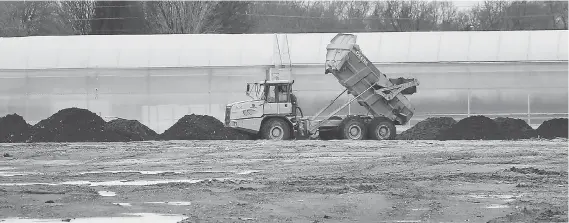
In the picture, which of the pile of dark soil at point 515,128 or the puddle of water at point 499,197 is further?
the pile of dark soil at point 515,128

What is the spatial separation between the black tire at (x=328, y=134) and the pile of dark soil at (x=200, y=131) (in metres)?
2.16

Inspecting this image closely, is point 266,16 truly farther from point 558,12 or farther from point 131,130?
point 131,130

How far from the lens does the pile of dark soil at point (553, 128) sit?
32406 mm

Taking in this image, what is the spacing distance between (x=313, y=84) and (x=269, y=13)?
3114 centimetres

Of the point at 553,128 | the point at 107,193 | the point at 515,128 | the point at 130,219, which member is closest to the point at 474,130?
the point at 515,128

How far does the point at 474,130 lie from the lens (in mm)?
31688

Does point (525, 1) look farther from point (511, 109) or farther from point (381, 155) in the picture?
point (381, 155)

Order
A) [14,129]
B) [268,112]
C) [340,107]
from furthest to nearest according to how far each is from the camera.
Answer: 1. [14,129]
2. [340,107]
3. [268,112]

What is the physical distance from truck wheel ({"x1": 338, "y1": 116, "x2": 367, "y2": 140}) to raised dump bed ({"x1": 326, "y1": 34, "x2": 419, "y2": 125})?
0.90 m

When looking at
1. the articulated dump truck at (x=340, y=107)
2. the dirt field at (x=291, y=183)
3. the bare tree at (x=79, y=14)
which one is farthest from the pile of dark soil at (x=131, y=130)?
the bare tree at (x=79, y=14)

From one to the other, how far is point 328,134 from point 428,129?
3.34 metres

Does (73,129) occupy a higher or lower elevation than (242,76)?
lower

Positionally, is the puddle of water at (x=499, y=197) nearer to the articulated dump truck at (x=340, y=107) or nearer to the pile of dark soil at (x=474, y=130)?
the articulated dump truck at (x=340, y=107)

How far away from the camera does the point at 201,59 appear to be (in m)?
35.6
